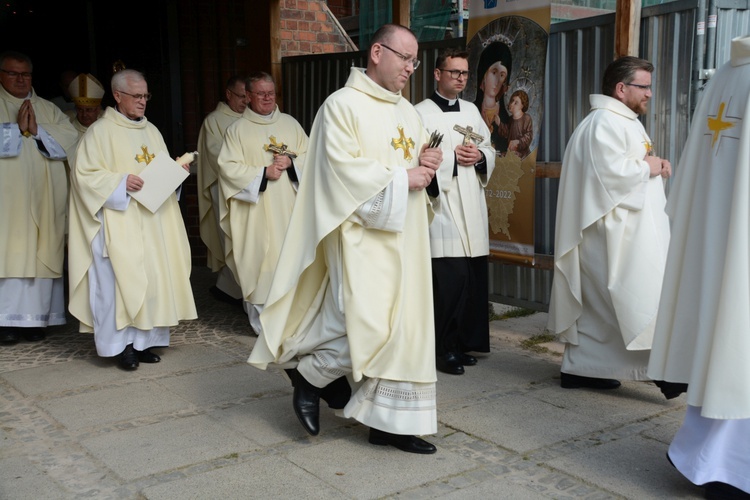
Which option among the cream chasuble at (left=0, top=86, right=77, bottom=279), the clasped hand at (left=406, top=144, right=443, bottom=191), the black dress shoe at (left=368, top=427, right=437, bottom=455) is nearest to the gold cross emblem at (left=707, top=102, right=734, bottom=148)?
the clasped hand at (left=406, top=144, right=443, bottom=191)

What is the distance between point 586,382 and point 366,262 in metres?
1.85

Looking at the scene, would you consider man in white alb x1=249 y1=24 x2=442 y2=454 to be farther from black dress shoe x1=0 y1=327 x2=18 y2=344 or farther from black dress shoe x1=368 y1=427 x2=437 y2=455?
black dress shoe x1=0 y1=327 x2=18 y2=344

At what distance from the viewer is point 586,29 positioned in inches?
229

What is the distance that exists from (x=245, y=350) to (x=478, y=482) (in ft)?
9.10

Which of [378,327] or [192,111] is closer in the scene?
[378,327]

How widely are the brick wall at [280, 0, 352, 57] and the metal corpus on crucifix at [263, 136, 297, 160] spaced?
2.38 metres

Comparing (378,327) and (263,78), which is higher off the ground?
(263,78)

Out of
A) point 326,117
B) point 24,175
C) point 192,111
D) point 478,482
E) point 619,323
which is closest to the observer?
point 478,482

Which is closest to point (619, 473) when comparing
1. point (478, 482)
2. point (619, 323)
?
point (478, 482)

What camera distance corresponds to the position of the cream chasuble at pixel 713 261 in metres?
3.15

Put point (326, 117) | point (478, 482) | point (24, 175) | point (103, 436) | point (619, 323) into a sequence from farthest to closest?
point (24, 175)
point (619, 323)
point (103, 436)
point (326, 117)
point (478, 482)

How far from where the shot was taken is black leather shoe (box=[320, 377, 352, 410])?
14.0ft

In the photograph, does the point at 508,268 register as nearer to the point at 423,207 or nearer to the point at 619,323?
the point at 619,323

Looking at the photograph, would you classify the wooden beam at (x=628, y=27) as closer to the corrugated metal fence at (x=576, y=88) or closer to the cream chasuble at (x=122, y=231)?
the corrugated metal fence at (x=576, y=88)
